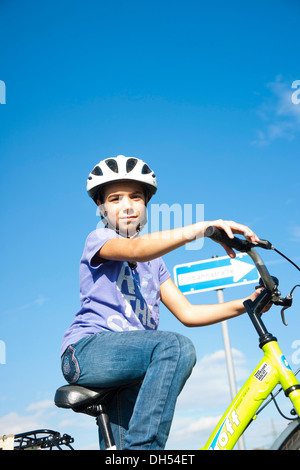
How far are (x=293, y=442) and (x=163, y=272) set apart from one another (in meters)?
1.59

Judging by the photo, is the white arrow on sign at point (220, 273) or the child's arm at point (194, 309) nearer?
the child's arm at point (194, 309)

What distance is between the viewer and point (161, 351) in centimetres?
250

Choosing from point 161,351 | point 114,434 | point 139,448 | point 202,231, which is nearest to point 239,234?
point 202,231

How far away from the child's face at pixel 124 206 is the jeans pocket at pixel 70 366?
936 mm

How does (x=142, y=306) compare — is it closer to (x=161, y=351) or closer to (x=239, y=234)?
(x=161, y=351)

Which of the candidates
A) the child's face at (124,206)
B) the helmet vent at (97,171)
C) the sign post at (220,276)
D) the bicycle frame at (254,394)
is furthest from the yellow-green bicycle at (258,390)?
the sign post at (220,276)

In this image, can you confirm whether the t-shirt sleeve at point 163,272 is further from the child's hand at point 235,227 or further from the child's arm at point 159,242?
the child's hand at point 235,227

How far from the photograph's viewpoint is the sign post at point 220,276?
22.0 feet

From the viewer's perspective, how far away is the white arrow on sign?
6.73 m

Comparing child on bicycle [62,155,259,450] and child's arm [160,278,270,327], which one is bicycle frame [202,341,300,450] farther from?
child's arm [160,278,270,327]

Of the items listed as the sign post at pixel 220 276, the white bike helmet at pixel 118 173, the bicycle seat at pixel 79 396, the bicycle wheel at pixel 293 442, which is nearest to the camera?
the bicycle wheel at pixel 293 442

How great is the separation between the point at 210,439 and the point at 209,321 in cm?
96

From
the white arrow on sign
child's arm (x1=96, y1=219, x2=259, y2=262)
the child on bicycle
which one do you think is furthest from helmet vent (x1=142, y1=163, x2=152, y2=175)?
the white arrow on sign
